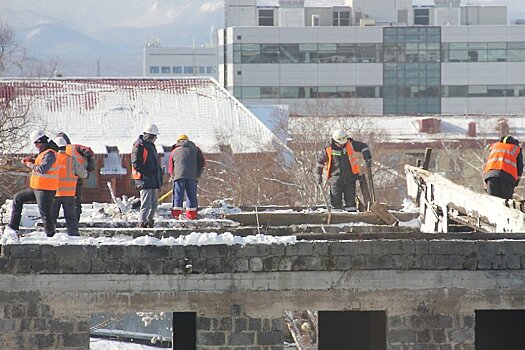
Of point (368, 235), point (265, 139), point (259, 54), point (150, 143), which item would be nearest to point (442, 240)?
point (368, 235)

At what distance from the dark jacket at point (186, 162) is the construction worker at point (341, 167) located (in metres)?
2.43

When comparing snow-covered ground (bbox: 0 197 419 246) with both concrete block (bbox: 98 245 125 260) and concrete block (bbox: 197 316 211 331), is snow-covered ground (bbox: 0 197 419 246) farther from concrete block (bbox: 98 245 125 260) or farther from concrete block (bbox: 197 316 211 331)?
concrete block (bbox: 197 316 211 331)

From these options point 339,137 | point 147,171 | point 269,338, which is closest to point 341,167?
point 339,137

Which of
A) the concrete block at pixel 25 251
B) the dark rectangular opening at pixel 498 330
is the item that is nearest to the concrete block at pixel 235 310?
the concrete block at pixel 25 251

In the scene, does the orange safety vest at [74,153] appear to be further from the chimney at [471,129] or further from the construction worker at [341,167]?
the chimney at [471,129]

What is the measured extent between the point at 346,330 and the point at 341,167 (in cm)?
316

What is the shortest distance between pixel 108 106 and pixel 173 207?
32.8m

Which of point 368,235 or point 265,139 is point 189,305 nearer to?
point 368,235

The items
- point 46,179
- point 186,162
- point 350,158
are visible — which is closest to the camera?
point 46,179

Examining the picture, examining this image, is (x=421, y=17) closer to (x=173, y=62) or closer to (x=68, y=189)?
(x=173, y=62)

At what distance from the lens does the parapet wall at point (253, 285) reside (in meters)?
15.6

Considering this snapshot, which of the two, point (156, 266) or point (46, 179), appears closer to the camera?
point (156, 266)

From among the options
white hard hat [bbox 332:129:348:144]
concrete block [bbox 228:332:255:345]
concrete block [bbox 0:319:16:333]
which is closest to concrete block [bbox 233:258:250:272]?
concrete block [bbox 228:332:255:345]

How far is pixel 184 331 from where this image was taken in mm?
19375
